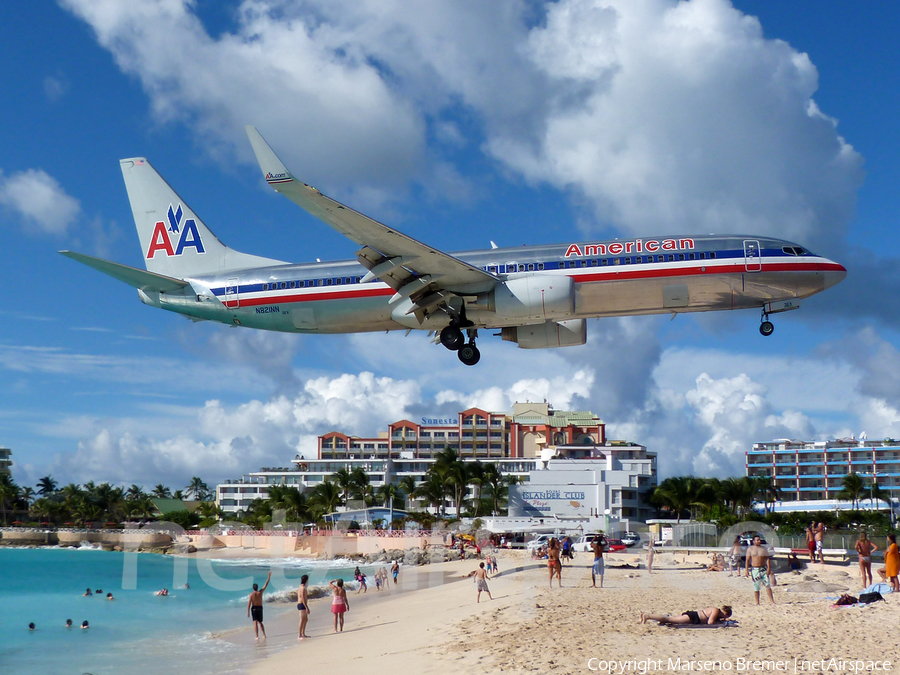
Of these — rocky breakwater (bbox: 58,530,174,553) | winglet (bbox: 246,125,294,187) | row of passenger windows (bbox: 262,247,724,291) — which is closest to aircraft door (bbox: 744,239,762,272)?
row of passenger windows (bbox: 262,247,724,291)

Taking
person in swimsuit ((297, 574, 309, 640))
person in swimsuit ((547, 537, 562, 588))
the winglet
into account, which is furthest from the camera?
person in swimsuit ((547, 537, 562, 588))

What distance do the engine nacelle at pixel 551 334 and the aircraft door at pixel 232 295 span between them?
383 inches

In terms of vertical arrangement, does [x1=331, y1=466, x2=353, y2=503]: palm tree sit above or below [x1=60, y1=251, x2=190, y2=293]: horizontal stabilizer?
below

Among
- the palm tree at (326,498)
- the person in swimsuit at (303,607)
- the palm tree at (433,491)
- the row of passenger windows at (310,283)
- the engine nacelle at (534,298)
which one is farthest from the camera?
the palm tree at (326,498)

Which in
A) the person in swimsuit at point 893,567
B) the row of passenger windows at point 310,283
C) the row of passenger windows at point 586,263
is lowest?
the person in swimsuit at point 893,567

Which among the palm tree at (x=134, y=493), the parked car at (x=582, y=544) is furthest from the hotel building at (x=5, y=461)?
the parked car at (x=582, y=544)

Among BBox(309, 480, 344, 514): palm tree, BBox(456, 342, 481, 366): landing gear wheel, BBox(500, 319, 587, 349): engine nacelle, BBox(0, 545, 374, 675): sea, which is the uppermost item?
BBox(500, 319, 587, 349): engine nacelle

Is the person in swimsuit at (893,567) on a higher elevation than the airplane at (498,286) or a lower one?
lower

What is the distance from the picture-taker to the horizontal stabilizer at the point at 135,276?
76.6ft

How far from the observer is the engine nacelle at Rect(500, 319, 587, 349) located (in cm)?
2689

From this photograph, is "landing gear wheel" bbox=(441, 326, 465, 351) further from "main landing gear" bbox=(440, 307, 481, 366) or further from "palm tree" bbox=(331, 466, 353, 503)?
"palm tree" bbox=(331, 466, 353, 503)

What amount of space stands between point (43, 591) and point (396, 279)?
69861mm

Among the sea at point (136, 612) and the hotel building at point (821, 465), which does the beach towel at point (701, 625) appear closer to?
the sea at point (136, 612)

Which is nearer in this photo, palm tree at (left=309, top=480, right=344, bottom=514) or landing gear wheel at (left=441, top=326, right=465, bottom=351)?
landing gear wheel at (left=441, top=326, right=465, bottom=351)
